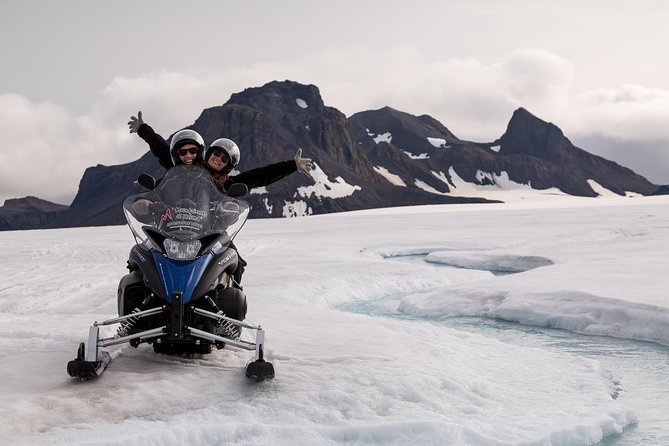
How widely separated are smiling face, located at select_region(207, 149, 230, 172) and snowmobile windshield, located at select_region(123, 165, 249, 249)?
55 centimetres

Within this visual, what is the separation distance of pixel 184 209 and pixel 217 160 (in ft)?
3.30

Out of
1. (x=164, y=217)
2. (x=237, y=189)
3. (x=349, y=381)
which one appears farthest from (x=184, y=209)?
(x=349, y=381)

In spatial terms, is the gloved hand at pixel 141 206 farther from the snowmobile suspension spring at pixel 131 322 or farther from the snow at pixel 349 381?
the snow at pixel 349 381

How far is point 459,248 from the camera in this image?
26.1m

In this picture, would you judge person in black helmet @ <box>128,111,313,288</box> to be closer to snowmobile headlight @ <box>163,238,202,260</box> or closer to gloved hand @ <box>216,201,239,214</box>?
gloved hand @ <box>216,201,239,214</box>

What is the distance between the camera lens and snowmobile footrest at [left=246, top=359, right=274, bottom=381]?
17.4 feet

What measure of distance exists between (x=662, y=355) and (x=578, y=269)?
21.5 feet

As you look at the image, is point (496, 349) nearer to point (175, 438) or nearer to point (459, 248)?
point (175, 438)

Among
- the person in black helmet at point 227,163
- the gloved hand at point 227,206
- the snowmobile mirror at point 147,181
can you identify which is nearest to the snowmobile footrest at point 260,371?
the person in black helmet at point 227,163

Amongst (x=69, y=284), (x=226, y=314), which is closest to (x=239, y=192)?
(x=226, y=314)

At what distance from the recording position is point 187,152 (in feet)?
20.6

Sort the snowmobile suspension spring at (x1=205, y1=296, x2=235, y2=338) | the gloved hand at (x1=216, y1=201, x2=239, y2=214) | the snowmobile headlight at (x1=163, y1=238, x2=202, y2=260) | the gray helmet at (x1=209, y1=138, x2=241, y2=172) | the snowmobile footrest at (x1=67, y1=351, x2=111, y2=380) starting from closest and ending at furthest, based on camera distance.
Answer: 1. the snowmobile footrest at (x1=67, y1=351, x2=111, y2=380)
2. the snowmobile headlight at (x1=163, y1=238, x2=202, y2=260)
3. the snowmobile suspension spring at (x1=205, y1=296, x2=235, y2=338)
4. the gloved hand at (x1=216, y1=201, x2=239, y2=214)
5. the gray helmet at (x1=209, y1=138, x2=241, y2=172)

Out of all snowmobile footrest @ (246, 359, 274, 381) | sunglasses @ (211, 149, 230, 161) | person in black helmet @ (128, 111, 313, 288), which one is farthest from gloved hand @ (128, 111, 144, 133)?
snowmobile footrest @ (246, 359, 274, 381)

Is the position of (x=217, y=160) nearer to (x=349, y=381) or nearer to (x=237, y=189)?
(x=237, y=189)
